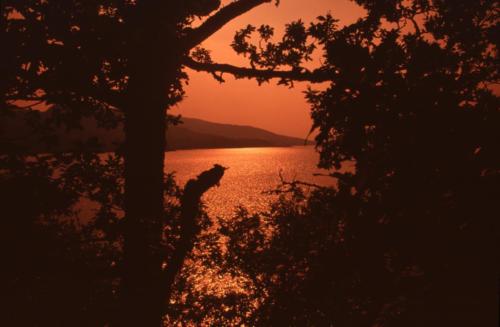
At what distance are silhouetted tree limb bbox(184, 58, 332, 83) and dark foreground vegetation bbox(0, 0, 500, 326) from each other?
31 mm

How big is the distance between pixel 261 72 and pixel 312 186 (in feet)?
8.91

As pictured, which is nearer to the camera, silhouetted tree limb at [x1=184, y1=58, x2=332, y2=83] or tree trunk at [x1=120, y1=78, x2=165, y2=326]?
tree trunk at [x1=120, y1=78, x2=165, y2=326]

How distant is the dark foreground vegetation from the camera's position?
5.07m

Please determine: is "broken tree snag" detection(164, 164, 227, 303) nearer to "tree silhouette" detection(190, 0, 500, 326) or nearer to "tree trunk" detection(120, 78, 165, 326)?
"tree trunk" detection(120, 78, 165, 326)

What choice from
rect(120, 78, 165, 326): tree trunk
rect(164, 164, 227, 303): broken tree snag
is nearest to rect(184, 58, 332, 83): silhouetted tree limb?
rect(120, 78, 165, 326): tree trunk

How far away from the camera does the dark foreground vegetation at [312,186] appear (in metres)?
5.07

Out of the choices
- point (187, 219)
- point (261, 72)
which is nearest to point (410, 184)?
point (187, 219)

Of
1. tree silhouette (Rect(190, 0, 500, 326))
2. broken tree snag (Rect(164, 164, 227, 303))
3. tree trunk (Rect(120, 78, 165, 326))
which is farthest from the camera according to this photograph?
tree trunk (Rect(120, 78, 165, 326))

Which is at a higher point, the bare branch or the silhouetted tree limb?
the bare branch

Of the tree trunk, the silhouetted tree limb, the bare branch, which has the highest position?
the bare branch

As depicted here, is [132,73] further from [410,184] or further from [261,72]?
[410,184]

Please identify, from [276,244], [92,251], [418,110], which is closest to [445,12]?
[418,110]

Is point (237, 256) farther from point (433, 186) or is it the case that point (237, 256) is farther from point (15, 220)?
point (433, 186)

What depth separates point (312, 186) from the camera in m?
7.53
